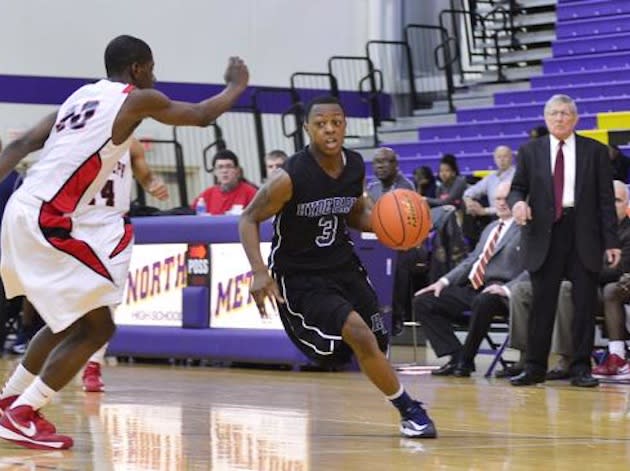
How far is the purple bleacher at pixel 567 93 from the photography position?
17391 millimetres

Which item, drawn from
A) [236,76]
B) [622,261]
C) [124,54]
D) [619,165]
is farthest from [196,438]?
[619,165]

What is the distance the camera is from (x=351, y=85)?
21.9 meters

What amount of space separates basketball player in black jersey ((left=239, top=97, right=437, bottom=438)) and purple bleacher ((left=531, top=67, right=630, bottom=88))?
10675 millimetres

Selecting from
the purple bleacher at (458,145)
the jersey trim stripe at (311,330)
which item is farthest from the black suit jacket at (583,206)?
the purple bleacher at (458,145)

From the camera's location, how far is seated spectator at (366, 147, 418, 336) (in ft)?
41.3

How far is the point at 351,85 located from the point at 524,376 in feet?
38.8

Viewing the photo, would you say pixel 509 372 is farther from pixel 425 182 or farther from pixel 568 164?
pixel 425 182

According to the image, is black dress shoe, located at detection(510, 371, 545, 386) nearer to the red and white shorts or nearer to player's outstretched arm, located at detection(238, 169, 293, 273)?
player's outstretched arm, located at detection(238, 169, 293, 273)

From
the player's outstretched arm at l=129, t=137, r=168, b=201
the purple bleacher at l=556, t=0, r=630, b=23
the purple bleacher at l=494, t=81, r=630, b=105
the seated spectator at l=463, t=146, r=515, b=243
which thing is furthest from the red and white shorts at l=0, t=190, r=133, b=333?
the purple bleacher at l=556, t=0, r=630, b=23

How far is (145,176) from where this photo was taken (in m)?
8.65

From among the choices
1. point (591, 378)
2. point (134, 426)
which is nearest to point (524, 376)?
point (591, 378)

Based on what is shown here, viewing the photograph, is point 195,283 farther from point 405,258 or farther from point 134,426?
point 134,426

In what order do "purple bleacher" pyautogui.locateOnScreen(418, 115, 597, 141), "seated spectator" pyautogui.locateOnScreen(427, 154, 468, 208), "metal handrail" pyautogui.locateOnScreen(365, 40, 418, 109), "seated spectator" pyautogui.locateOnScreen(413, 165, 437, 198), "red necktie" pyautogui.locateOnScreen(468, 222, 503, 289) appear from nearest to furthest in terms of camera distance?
"red necktie" pyautogui.locateOnScreen(468, 222, 503, 289) → "seated spectator" pyautogui.locateOnScreen(427, 154, 468, 208) → "seated spectator" pyautogui.locateOnScreen(413, 165, 437, 198) → "purple bleacher" pyautogui.locateOnScreen(418, 115, 597, 141) → "metal handrail" pyautogui.locateOnScreen(365, 40, 418, 109)

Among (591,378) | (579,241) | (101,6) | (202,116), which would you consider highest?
(101,6)
